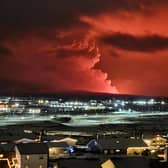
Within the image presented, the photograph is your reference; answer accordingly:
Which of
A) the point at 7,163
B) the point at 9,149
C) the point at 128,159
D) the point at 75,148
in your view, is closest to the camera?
the point at 128,159

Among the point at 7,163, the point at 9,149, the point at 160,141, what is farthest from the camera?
the point at 160,141

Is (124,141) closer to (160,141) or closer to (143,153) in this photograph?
(143,153)

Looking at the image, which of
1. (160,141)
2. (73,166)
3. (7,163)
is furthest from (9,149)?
(160,141)

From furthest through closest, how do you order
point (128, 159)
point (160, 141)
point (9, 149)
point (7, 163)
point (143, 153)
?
point (160, 141), point (143, 153), point (9, 149), point (7, 163), point (128, 159)

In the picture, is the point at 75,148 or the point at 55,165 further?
the point at 75,148

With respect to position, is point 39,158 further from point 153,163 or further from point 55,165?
point 153,163

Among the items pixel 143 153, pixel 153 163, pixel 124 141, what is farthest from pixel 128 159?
pixel 124 141
